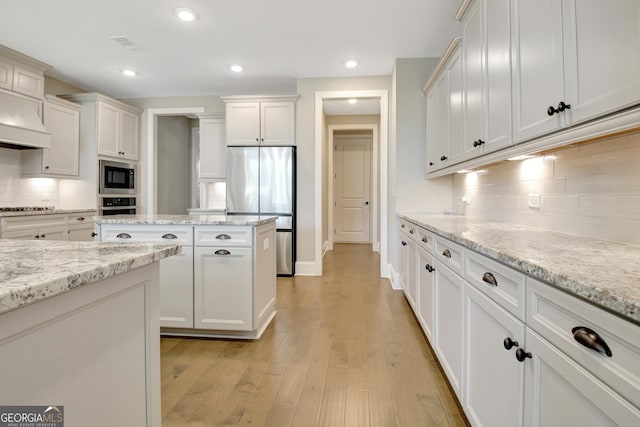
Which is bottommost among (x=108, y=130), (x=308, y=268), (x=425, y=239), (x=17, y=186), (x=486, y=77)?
(x=308, y=268)

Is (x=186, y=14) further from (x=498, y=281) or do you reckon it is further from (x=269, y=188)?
(x=498, y=281)

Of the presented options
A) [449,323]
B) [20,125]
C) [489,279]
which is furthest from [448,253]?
[20,125]

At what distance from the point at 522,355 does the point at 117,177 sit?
17.7 feet

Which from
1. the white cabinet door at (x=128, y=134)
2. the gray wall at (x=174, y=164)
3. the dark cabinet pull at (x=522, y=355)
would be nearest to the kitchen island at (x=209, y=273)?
the dark cabinet pull at (x=522, y=355)

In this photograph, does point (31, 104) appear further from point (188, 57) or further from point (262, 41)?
point (262, 41)

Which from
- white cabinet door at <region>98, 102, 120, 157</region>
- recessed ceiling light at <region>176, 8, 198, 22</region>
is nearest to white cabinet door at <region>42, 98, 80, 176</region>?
white cabinet door at <region>98, 102, 120, 157</region>

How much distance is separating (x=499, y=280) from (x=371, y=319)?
186 cm

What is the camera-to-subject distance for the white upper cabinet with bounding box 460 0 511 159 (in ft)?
5.48

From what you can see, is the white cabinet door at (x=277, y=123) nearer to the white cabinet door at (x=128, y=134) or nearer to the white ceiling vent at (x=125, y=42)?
the white ceiling vent at (x=125, y=42)

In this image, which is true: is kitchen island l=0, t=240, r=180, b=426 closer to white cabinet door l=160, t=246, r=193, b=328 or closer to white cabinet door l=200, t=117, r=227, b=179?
white cabinet door l=160, t=246, r=193, b=328

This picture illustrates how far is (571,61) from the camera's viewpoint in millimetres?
1159

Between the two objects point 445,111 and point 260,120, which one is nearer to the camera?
point 445,111

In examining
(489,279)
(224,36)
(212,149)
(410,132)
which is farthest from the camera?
(212,149)

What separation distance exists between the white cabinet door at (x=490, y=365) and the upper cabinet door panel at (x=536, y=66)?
0.79m
